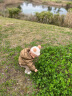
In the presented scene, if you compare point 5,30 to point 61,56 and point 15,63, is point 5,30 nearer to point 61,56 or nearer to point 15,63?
point 15,63

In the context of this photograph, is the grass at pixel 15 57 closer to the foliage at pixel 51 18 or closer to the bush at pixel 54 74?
the bush at pixel 54 74

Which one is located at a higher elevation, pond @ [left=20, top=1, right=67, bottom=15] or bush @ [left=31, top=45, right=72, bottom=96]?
bush @ [left=31, top=45, right=72, bottom=96]

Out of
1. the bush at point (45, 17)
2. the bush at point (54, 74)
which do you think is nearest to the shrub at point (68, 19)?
the bush at point (45, 17)

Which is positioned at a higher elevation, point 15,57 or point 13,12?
Result: point 13,12

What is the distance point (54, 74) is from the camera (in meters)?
2.67

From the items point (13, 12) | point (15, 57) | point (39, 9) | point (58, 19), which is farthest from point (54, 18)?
point (39, 9)

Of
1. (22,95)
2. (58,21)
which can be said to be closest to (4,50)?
(22,95)

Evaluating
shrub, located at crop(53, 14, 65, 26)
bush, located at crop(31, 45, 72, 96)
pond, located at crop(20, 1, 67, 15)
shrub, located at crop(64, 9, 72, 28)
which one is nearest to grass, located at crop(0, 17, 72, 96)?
bush, located at crop(31, 45, 72, 96)

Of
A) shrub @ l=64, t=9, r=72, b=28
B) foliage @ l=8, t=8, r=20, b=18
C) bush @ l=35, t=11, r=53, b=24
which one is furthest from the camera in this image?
foliage @ l=8, t=8, r=20, b=18

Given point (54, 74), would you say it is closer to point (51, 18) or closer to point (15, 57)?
point (15, 57)

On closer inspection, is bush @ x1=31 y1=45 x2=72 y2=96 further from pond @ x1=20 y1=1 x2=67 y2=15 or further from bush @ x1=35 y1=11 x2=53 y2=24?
pond @ x1=20 y1=1 x2=67 y2=15

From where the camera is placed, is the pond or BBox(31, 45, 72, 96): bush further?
the pond

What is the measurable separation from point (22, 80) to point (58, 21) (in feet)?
22.3

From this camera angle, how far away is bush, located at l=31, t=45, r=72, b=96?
235cm
